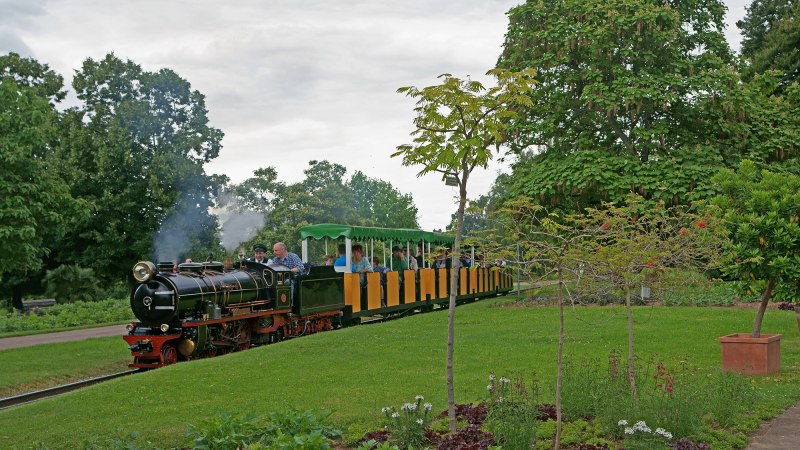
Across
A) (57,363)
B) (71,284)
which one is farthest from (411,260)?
(71,284)

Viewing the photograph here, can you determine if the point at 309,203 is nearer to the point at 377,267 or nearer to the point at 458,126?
the point at 377,267

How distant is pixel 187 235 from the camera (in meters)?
43.3

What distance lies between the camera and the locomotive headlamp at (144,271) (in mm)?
16234

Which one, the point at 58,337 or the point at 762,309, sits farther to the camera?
the point at 58,337

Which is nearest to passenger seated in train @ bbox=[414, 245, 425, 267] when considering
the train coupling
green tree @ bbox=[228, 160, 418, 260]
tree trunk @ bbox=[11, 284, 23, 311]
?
the train coupling

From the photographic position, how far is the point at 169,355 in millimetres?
16188

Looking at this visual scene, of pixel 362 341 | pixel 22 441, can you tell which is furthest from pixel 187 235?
pixel 22 441

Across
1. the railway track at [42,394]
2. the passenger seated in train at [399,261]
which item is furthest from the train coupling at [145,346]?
the passenger seated in train at [399,261]

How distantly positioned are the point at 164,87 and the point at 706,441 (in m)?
40.6

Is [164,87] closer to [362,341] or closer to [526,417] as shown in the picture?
[362,341]

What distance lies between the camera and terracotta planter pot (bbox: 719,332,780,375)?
39.3 ft

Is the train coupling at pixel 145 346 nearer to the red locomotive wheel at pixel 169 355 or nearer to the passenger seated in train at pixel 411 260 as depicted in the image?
the red locomotive wheel at pixel 169 355

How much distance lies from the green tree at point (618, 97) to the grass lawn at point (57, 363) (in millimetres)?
13867

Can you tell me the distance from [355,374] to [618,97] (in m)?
16.4
